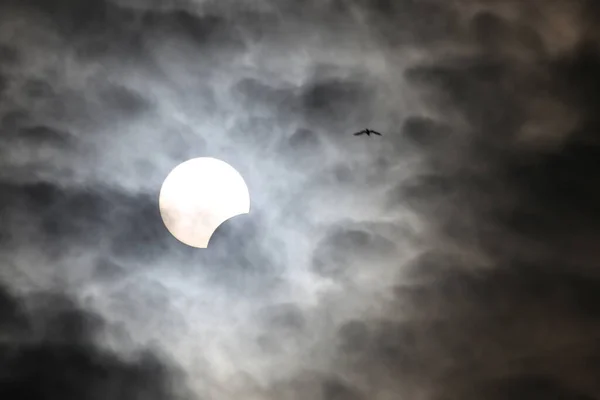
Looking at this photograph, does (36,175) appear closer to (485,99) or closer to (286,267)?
(286,267)

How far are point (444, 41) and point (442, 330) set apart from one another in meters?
2.93

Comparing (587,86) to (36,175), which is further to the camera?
(36,175)

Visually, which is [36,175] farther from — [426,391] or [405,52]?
[426,391]

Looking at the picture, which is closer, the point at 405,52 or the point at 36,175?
the point at 405,52

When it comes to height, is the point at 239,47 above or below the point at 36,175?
above

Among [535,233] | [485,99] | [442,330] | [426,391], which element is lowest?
[426,391]

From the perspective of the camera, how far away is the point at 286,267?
595 centimetres

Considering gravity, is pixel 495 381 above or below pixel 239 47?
below

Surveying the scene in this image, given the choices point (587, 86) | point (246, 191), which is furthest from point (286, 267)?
point (587, 86)

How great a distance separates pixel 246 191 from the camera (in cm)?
590

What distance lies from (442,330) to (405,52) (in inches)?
112

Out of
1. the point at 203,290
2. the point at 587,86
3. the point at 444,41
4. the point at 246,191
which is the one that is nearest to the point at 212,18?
the point at 246,191

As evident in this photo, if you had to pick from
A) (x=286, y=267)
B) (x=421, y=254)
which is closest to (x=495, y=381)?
(x=421, y=254)

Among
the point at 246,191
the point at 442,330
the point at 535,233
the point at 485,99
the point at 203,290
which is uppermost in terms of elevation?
the point at 485,99
